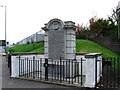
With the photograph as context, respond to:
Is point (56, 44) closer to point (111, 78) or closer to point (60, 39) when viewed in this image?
point (60, 39)

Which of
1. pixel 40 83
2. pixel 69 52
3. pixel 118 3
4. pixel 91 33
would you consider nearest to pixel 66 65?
pixel 69 52

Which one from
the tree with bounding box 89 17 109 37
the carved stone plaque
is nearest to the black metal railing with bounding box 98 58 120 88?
the carved stone plaque

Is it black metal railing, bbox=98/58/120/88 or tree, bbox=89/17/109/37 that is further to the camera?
tree, bbox=89/17/109/37

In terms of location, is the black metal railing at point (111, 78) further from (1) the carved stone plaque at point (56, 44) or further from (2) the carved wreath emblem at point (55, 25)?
(2) the carved wreath emblem at point (55, 25)

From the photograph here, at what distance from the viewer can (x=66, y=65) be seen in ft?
22.9

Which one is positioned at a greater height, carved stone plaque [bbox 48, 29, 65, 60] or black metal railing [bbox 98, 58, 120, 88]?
carved stone plaque [bbox 48, 29, 65, 60]

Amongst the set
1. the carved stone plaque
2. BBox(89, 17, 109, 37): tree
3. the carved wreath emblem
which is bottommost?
the carved stone plaque

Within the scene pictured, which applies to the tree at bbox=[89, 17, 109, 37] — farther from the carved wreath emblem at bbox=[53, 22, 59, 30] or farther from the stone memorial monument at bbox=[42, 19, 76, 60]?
the carved wreath emblem at bbox=[53, 22, 59, 30]

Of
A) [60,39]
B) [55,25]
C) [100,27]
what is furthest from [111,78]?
[100,27]

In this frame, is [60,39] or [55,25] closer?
[60,39]

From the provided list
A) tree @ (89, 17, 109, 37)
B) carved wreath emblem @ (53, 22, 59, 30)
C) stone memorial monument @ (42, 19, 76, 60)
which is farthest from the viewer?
tree @ (89, 17, 109, 37)

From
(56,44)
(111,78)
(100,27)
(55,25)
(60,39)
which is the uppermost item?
(100,27)

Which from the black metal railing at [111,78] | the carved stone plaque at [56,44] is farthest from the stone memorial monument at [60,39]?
the black metal railing at [111,78]

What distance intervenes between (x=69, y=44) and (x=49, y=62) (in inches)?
66.2
